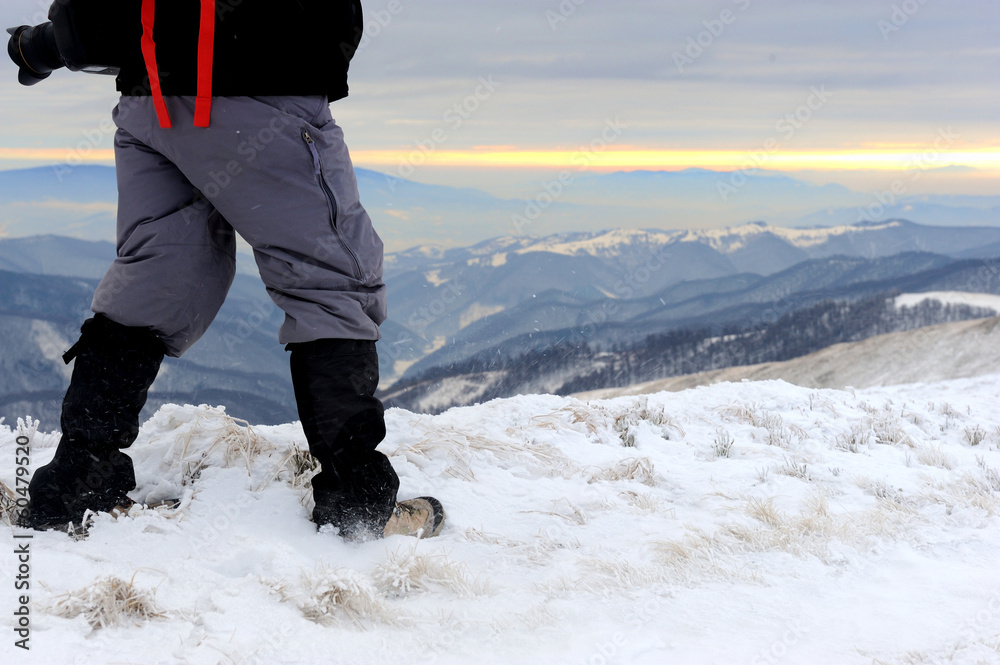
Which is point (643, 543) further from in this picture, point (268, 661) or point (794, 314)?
point (794, 314)

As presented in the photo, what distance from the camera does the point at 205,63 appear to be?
201 cm

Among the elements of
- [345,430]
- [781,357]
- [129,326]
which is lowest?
[781,357]

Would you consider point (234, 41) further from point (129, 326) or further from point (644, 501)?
point (644, 501)

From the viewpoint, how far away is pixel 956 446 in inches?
165

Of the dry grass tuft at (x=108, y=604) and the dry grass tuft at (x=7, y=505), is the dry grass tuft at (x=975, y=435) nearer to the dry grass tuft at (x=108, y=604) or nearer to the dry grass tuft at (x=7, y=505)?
the dry grass tuft at (x=108, y=604)

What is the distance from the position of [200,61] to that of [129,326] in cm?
88

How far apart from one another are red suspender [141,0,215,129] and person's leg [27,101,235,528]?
26cm

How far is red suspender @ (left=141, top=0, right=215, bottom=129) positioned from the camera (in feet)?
6.53

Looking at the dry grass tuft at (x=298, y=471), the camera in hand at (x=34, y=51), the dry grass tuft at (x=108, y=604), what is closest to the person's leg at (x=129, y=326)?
the camera in hand at (x=34, y=51)

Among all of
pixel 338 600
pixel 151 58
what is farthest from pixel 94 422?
pixel 151 58

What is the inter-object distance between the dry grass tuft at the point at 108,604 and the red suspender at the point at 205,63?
1.35m

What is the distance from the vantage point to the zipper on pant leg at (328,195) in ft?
6.89

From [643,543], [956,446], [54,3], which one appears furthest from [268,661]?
[956,446]

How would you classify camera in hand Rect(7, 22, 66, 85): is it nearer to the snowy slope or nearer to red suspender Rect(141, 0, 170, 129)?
red suspender Rect(141, 0, 170, 129)
